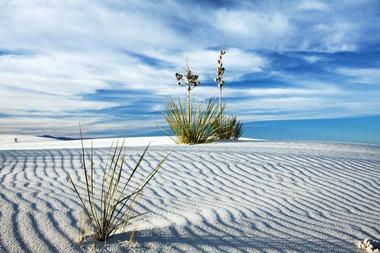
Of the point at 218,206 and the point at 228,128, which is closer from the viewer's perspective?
the point at 218,206

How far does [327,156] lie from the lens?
6.69 meters

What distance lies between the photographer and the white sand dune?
262 cm

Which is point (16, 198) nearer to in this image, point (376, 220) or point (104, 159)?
point (104, 159)

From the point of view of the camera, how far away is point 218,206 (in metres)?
3.49

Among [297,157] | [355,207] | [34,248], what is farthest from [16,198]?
[297,157]

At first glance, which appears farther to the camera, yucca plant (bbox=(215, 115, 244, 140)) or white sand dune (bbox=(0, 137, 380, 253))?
yucca plant (bbox=(215, 115, 244, 140))

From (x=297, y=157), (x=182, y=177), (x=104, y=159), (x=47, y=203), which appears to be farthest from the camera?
(x=297, y=157)

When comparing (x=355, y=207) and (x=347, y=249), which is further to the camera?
(x=355, y=207)

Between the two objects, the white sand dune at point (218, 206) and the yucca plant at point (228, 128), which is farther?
the yucca plant at point (228, 128)

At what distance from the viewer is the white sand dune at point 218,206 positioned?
8.60 ft

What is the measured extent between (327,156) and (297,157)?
2.08ft

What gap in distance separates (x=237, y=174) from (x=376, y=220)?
6.25 feet

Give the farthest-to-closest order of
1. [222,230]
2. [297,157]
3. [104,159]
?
[297,157] → [104,159] → [222,230]

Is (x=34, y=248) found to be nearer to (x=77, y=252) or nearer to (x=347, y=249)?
(x=77, y=252)
